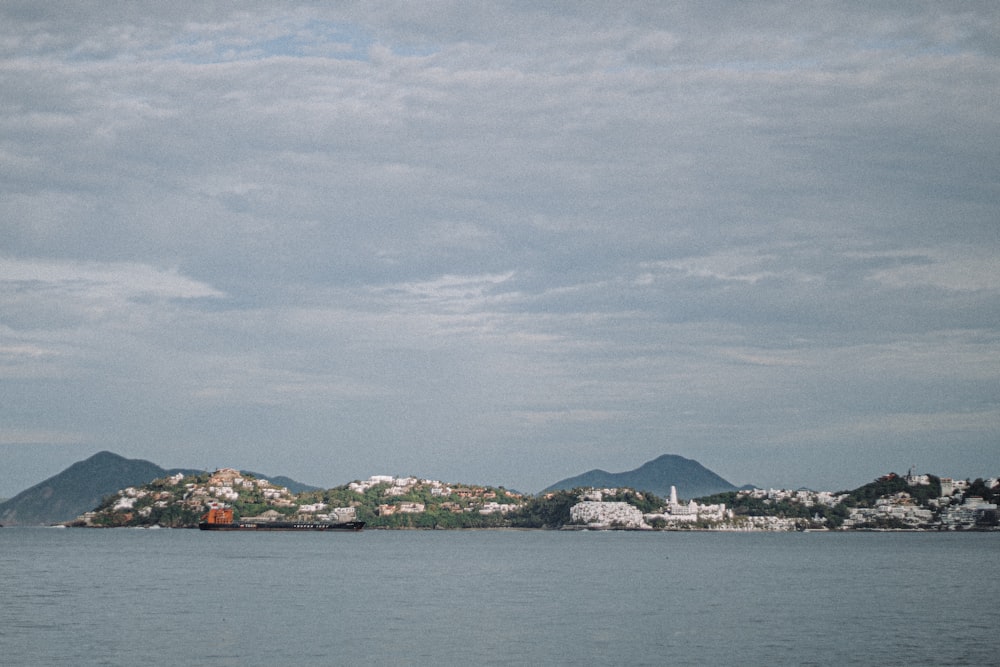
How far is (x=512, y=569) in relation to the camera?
385 ft

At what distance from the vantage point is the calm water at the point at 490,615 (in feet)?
162

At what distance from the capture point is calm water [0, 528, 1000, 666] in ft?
162

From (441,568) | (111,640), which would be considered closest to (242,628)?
(111,640)

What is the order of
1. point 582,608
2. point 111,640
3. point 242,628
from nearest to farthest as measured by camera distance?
point 111,640 < point 242,628 < point 582,608

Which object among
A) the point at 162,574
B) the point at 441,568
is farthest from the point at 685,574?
the point at 162,574

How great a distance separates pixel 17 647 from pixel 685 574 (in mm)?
73428

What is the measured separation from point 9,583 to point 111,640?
1719 inches

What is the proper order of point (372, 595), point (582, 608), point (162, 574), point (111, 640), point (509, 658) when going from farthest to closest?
point (162, 574)
point (372, 595)
point (582, 608)
point (111, 640)
point (509, 658)

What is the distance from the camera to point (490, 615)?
6544 centimetres

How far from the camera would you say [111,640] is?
2085 inches

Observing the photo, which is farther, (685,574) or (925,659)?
(685,574)

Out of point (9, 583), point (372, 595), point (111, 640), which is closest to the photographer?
point (111, 640)

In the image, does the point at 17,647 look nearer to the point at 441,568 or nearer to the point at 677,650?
the point at 677,650

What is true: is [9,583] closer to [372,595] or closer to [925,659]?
[372,595]
